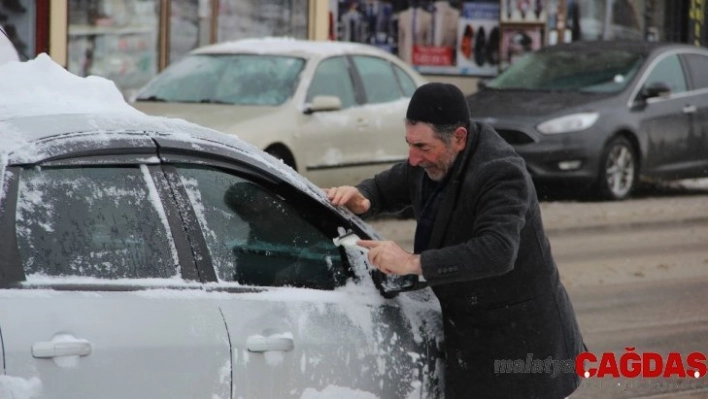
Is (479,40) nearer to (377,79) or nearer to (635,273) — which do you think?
(377,79)

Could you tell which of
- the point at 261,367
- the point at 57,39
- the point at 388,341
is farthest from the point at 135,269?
the point at 57,39

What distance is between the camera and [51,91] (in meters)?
4.05

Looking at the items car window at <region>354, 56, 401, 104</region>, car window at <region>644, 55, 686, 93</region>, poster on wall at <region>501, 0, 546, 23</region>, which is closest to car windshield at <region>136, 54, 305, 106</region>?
car window at <region>354, 56, 401, 104</region>

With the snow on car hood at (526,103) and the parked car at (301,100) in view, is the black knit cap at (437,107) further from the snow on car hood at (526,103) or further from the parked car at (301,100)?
the snow on car hood at (526,103)

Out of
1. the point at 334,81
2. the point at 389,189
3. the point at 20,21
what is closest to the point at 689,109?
the point at 334,81

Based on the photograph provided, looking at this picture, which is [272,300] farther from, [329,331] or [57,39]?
[57,39]

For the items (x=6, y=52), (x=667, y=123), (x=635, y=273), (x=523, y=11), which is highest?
(x=6, y=52)

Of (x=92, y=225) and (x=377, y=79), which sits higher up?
(x=92, y=225)

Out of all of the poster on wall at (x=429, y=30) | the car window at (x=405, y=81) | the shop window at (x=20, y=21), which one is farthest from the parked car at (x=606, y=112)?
the poster on wall at (x=429, y=30)

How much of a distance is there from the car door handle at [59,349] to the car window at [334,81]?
8694mm

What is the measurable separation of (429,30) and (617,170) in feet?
26.2

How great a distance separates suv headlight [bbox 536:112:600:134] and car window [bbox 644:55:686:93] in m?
1.27

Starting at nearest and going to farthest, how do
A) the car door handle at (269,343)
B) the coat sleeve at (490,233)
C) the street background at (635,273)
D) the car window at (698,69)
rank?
1. the car door handle at (269,343)
2. the coat sleeve at (490,233)
3. the street background at (635,273)
4. the car window at (698,69)

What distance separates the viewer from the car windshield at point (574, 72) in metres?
14.9
